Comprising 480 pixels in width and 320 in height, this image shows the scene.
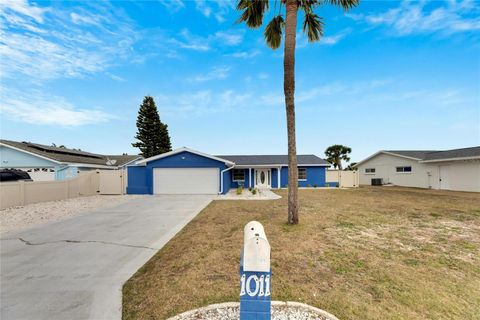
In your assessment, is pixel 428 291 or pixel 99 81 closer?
pixel 428 291

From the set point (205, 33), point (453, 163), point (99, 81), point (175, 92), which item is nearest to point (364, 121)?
point (453, 163)

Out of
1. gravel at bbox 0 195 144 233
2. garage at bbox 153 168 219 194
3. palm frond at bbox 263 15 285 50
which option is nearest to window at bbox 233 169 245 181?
garage at bbox 153 168 219 194

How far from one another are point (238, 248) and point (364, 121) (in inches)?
758

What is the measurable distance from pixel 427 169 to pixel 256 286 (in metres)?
28.5

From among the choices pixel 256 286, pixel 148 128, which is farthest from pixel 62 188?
pixel 148 128

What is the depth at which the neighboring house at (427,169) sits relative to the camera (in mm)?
18969

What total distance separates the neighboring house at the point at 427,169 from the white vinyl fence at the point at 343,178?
17.0 feet

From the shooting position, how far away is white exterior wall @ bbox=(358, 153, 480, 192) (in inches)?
745

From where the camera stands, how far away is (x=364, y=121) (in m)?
19.5

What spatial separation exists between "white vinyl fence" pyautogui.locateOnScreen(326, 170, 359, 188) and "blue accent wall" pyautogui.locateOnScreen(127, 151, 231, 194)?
43.7 ft

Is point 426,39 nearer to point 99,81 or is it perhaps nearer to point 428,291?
point 428,291

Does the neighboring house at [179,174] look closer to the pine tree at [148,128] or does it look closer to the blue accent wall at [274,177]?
the blue accent wall at [274,177]

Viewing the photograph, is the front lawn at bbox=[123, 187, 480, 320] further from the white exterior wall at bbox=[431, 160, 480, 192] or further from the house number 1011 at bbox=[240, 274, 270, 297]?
the white exterior wall at bbox=[431, 160, 480, 192]

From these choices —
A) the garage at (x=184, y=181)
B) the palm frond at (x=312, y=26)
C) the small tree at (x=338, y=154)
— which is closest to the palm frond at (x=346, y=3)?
the palm frond at (x=312, y=26)
